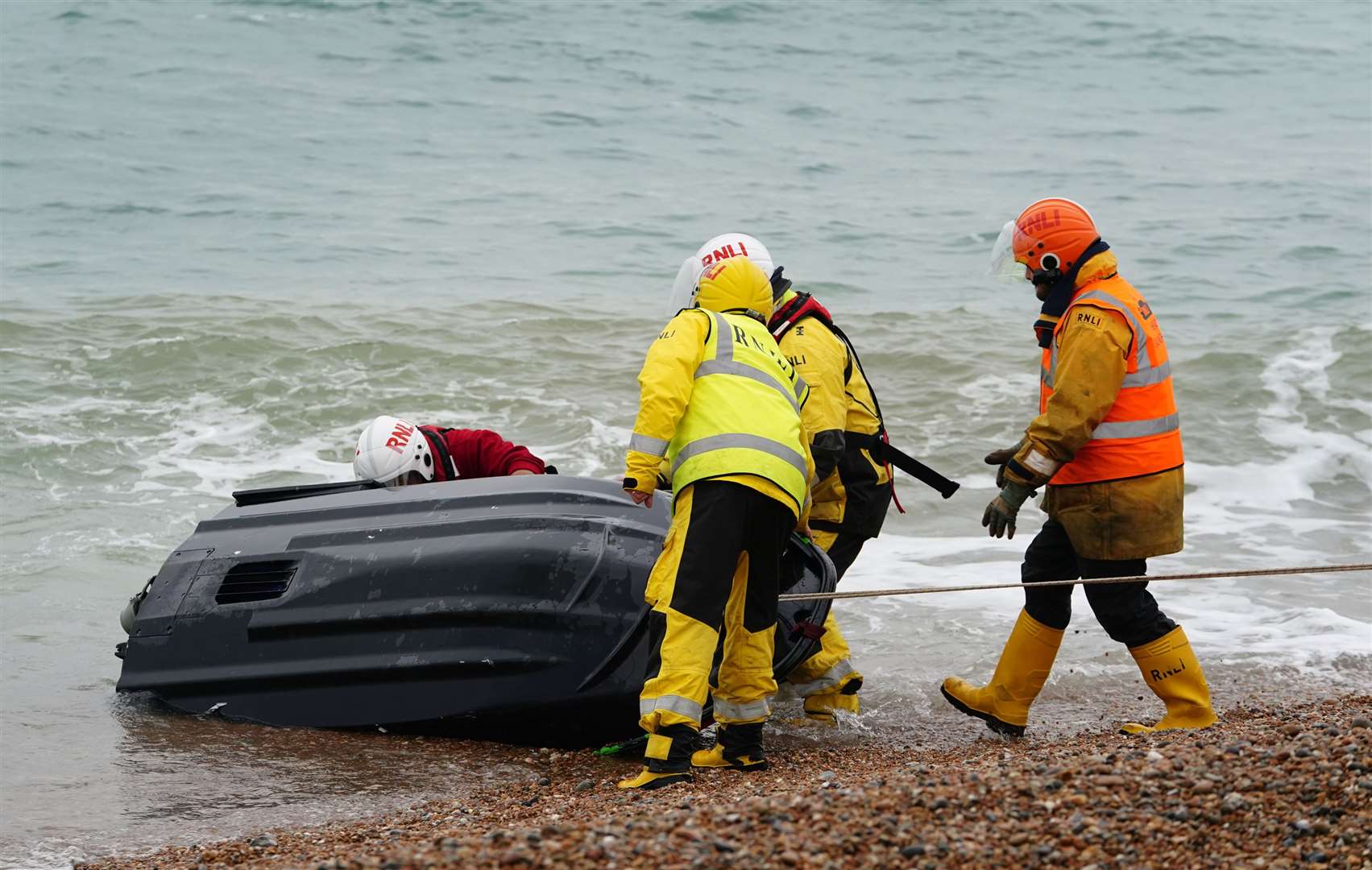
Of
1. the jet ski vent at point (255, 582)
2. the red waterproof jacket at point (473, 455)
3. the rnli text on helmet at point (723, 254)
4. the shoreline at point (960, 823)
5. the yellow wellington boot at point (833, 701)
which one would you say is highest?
the rnli text on helmet at point (723, 254)

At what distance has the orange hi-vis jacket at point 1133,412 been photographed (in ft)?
15.3

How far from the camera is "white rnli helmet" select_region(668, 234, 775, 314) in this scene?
5.07 meters

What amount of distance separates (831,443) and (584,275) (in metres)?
10.6

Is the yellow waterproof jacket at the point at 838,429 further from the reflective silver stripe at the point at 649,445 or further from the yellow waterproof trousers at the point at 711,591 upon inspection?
the reflective silver stripe at the point at 649,445

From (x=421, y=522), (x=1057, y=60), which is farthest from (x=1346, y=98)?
(x=421, y=522)

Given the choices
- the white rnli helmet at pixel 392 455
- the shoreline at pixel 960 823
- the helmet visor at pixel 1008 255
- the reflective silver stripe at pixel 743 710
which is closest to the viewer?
the shoreline at pixel 960 823

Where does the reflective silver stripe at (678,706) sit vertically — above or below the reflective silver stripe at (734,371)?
below

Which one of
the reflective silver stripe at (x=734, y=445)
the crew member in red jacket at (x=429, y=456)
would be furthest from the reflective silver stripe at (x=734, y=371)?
the crew member in red jacket at (x=429, y=456)

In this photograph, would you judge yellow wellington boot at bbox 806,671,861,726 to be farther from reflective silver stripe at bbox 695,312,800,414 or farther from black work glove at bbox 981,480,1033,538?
reflective silver stripe at bbox 695,312,800,414

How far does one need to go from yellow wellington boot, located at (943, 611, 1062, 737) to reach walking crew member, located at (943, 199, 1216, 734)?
0.27 metres

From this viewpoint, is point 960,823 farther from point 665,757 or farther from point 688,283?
point 688,283

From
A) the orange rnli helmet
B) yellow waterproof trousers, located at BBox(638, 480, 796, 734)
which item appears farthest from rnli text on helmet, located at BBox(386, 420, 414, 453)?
the orange rnli helmet

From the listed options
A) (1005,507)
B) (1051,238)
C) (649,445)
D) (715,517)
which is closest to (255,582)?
(649,445)

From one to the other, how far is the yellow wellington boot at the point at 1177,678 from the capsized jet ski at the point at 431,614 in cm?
109
